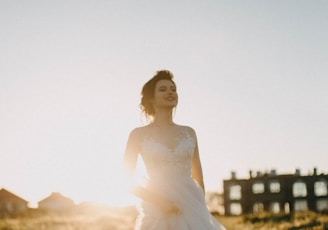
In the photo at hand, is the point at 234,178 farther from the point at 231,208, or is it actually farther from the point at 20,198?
the point at 20,198

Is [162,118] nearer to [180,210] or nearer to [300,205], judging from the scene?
[180,210]

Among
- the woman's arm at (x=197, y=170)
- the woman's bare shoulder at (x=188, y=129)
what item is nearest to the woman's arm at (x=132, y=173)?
the woman's bare shoulder at (x=188, y=129)

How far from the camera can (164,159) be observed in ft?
14.4

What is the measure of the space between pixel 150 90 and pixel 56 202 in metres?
107

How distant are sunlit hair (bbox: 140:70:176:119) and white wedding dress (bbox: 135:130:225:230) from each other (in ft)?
1.30

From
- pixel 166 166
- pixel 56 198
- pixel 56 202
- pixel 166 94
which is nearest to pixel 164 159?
pixel 166 166

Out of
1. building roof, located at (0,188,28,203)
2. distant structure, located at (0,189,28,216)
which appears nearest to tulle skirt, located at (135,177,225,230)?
distant structure, located at (0,189,28,216)

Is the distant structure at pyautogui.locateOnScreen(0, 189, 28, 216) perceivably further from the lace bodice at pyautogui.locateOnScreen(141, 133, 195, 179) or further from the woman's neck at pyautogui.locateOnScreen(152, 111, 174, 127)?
the lace bodice at pyautogui.locateOnScreen(141, 133, 195, 179)

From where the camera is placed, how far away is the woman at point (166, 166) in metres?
4.13

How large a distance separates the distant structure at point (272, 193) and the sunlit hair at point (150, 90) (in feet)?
204

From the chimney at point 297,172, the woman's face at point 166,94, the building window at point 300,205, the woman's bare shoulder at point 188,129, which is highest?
the chimney at point 297,172

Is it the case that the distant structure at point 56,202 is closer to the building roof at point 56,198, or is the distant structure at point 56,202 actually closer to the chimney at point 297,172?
the building roof at point 56,198

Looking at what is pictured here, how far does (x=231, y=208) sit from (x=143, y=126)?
63355 millimetres

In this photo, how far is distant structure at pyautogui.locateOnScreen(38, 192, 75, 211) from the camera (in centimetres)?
10538
